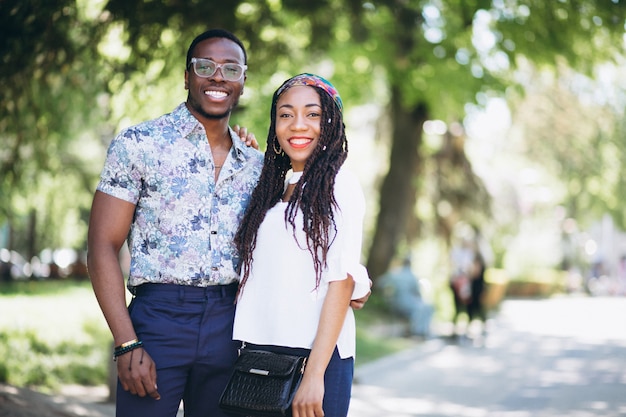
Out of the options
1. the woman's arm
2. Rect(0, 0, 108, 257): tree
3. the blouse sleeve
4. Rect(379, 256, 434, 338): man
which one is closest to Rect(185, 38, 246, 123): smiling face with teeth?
the blouse sleeve

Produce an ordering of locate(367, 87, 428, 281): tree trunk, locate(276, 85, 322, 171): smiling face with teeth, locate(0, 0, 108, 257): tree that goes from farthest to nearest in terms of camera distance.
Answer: locate(367, 87, 428, 281): tree trunk, locate(0, 0, 108, 257): tree, locate(276, 85, 322, 171): smiling face with teeth

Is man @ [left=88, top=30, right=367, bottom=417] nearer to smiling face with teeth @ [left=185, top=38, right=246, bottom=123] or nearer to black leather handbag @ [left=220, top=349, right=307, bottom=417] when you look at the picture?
smiling face with teeth @ [left=185, top=38, right=246, bottom=123]

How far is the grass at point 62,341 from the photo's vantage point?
9531 mm

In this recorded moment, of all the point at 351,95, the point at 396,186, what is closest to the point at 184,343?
the point at 351,95

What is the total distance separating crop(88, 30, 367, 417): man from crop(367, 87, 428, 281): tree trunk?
47.6ft

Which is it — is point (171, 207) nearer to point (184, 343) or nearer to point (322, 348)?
point (184, 343)

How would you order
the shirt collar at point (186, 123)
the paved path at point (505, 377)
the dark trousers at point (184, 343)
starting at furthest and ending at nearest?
the paved path at point (505, 377) < the shirt collar at point (186, 123) < the dark trousers at point (184, 343)

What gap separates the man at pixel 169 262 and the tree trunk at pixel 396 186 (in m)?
14.5

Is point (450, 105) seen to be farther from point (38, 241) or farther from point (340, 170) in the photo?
point (38, 241)

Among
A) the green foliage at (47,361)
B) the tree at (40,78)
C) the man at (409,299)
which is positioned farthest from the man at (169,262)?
the man at (409,299)

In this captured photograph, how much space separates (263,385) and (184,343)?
447 millimetres

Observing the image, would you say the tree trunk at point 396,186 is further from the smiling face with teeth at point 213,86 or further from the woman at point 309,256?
the woman at point 309,256

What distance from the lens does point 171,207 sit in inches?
144

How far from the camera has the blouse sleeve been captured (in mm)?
3439
